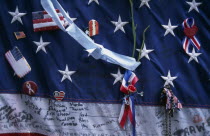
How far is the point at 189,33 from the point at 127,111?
55 centimetres

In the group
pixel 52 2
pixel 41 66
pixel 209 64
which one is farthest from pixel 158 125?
pixel 52 2

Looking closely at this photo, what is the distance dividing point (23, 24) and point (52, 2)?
219 mm

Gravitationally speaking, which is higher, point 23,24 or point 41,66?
point 23,24

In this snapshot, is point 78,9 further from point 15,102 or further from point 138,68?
point 15,102

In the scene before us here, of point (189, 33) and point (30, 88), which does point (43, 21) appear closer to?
point (30, 88)

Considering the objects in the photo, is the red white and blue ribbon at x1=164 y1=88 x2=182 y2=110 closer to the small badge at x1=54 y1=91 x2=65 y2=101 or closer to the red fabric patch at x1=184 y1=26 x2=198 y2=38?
the red fabric patch at x1=184 y1=26 x2=198 y2=38

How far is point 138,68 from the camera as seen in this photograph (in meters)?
1.31

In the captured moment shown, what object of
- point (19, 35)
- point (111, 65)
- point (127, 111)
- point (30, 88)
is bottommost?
point (127, 111)

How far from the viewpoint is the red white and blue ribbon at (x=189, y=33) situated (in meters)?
1.30

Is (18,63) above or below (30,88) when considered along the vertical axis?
above

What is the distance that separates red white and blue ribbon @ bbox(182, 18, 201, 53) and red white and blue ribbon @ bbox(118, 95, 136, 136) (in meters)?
0.42

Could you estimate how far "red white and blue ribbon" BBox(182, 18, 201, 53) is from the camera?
130cm

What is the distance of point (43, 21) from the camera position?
4.22ft

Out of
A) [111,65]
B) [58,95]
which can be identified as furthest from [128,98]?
[58,95]
